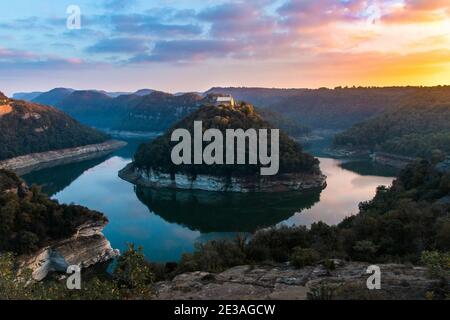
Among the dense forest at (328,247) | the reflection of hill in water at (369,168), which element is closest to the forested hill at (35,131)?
the reflection of hill in water at (369,168)

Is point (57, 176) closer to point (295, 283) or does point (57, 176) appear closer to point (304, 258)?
point (304, 258)

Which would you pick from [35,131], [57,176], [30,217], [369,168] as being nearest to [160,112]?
[35,131]

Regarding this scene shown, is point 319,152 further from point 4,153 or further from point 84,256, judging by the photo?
point 84,256

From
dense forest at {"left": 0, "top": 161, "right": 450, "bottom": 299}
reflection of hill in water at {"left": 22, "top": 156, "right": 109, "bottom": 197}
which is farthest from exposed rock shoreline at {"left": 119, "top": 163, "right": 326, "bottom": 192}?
dense forest at {"left": 0, "top": 161, "right": 450, "bottom": 299}

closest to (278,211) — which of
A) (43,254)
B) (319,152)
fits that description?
(43,254)

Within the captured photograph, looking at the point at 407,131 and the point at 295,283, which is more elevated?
the point at 407,131

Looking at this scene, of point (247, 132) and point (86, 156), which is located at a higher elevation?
point (247, 132)
